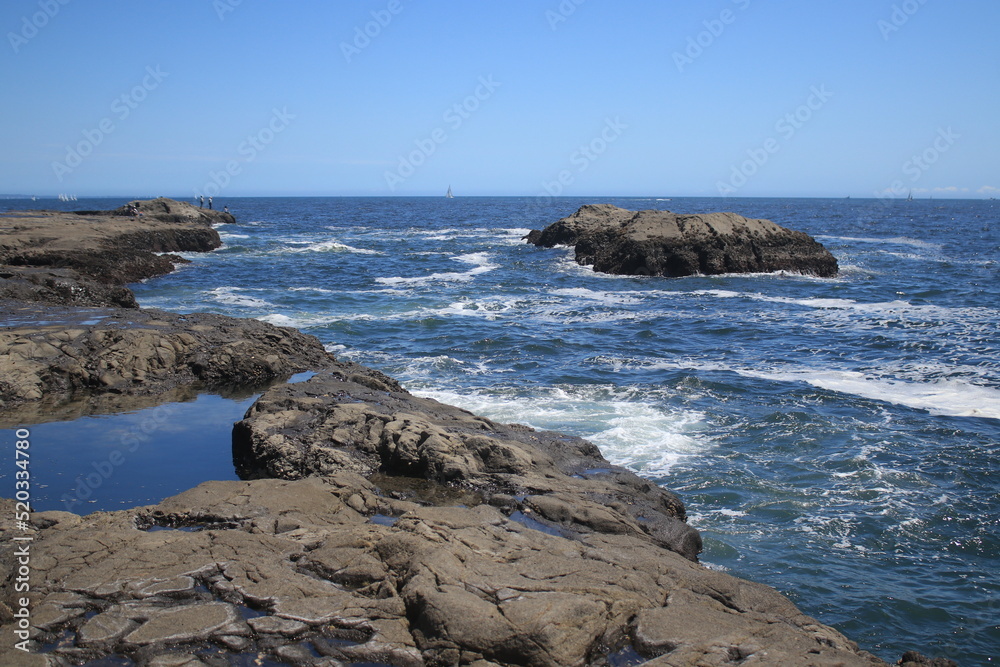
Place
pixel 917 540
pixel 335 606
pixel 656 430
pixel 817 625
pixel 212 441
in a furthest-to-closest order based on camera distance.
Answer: pixel 656 430 < pixel 212 441 < pixel 917 540 < pixel 817 625 < pixel 335 606

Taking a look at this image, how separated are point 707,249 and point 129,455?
29.9 meters

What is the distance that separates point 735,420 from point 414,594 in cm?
937

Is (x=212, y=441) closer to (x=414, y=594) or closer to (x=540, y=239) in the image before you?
(x=414, y=594)

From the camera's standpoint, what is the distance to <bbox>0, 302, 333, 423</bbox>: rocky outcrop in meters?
11.5

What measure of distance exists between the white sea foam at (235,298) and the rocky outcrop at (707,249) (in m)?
17.4

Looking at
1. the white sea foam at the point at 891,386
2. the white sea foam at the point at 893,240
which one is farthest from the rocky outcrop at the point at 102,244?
the white sea foam at the point at 893,240

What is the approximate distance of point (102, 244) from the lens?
2973cm

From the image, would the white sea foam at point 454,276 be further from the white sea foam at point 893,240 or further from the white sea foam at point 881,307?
the white sea foam at point 893,240

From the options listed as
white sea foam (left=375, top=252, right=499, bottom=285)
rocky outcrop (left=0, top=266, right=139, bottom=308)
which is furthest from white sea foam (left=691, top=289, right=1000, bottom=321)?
rocky outcrop (left=0, top=266, right=139, bottom=308)

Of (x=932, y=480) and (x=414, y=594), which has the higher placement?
(x=414, y=594)

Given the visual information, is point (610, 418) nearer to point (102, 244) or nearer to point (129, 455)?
point (129, 455)

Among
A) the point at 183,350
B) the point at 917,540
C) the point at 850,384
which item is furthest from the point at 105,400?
the point at 850,384

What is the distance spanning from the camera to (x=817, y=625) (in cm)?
577

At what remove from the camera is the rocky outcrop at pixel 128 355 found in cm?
1152
